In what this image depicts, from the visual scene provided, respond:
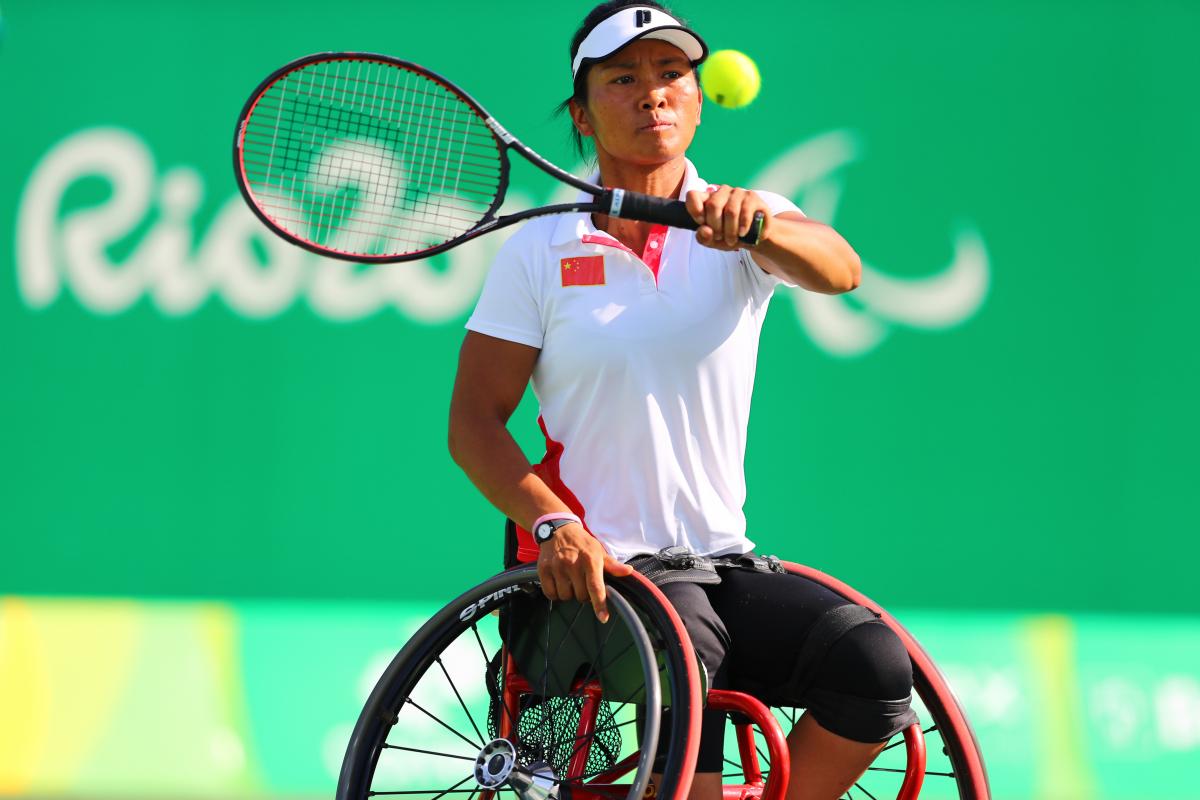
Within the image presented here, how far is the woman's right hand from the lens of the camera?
2.48 meters

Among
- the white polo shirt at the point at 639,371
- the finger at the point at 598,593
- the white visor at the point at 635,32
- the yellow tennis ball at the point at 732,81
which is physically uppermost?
the yellow tennis ball at the point at 732,81

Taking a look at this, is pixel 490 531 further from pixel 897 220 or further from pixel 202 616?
pixel 897 220

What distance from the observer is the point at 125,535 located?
5.13 metres

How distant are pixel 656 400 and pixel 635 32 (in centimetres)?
64

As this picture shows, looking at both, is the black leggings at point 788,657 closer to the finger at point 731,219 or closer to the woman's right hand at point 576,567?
the woman's right hand at point 576,567

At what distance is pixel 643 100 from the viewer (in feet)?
9.17

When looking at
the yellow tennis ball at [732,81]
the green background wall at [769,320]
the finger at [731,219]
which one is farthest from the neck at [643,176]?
the green background wall at [769,320]

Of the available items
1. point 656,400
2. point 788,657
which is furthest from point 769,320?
point 788,657

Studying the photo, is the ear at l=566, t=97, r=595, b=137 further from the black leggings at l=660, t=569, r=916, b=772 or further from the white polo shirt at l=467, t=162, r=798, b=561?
the black leggings at l=660, t=569, r=916, b=772

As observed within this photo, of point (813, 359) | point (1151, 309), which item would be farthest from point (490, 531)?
point (1151, 309)

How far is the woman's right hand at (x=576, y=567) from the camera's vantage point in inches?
97.7

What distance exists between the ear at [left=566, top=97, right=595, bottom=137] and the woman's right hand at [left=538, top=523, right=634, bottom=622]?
808 mm

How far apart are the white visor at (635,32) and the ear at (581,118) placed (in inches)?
5.0

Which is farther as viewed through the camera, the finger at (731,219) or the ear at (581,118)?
the ear at (581,118)
